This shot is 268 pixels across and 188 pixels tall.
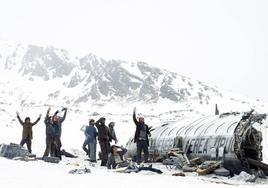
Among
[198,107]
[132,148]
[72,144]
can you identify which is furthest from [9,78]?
[132,148]

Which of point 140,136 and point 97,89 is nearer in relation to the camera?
point 140,136

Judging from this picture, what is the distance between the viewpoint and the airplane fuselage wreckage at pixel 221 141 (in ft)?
46.6

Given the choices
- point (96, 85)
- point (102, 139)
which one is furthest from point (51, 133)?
point (96, 85)

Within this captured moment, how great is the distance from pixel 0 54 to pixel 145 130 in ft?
299

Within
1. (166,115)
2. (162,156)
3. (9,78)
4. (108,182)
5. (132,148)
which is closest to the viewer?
(108,182)

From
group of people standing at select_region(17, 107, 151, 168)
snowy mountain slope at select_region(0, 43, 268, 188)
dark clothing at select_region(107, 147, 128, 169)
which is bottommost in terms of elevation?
dark clothing at select_region(107, 147, 128, 169)

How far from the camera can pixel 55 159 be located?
16.1 meters

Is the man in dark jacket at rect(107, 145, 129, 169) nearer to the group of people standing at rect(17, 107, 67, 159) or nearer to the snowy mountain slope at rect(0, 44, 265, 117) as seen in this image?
the group of people standing at rect(17, 107, 67, 159)

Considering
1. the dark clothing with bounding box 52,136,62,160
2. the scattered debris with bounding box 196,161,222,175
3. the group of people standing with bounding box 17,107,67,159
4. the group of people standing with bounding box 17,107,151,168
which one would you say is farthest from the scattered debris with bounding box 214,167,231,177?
the dark clothing with bounding box 52,136,62,160

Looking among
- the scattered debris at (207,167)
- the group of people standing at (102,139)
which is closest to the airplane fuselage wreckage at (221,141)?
the scattered debris at (207,167)

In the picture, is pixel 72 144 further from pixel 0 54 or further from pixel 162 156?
pixel 0 54

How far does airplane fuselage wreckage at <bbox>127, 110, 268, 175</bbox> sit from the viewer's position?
46.6 feet

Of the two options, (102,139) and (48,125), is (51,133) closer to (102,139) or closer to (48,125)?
(48,125)

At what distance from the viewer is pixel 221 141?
14.8 meters
